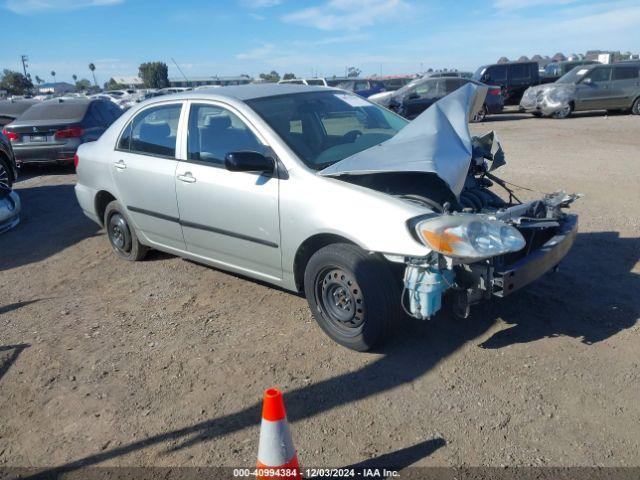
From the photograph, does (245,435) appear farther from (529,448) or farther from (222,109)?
(222,109)

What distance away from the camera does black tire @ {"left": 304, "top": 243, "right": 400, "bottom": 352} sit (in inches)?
133

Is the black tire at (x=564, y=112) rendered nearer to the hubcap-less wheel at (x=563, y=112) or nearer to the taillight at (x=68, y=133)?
the hubcap-less wheel at (x=563, y=112)

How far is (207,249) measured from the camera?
460 centimetres

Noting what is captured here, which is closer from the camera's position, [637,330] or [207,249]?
[637,330]

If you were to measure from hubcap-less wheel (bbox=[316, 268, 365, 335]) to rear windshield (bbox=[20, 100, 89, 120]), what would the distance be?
30.5 feet

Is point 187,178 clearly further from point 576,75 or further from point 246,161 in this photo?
point 576,75

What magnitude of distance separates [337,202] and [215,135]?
1454 millimetres

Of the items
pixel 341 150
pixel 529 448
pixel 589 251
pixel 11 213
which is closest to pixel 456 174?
pixel 341 150

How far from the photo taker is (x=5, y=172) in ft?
27.5

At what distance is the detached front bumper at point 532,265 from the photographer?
321 centimetres

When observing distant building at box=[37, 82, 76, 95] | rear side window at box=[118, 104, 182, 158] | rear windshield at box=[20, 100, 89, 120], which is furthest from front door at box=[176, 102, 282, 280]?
distant building at box=[37, 82, 76, 95]

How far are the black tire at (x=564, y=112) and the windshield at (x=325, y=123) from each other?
49.9 feet

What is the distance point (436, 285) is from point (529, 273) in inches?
26.1

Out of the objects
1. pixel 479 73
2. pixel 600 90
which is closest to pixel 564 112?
pixel 600 90
